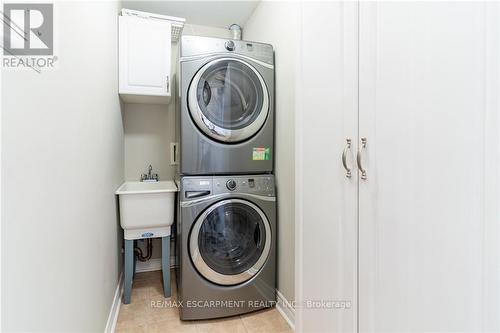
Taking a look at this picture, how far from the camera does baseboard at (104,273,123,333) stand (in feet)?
5.15

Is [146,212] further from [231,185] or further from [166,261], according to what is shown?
[231,185]

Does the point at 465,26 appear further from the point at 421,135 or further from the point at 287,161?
the point at 287,161

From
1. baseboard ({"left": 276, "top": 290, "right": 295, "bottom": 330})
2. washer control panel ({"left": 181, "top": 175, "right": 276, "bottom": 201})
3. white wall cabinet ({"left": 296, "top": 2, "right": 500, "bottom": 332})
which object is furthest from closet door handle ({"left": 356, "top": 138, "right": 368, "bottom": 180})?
baseboard ({"left": 276, "top": 290, "right": 295, "bottom": 330})

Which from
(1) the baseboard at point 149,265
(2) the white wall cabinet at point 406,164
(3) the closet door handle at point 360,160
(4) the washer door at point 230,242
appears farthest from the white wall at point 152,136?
(3) the closet door handle at point 360,160

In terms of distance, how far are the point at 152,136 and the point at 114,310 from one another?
61.0 inches

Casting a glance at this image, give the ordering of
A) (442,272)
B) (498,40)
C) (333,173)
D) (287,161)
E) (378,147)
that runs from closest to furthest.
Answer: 1. (498,40)
2. (442,272)
3. (378,147)
4. (333,173)
5. (287,161)

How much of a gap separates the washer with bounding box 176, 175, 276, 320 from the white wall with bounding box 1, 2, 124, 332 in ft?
1.61

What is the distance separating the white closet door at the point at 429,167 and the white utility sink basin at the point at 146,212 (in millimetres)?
1483

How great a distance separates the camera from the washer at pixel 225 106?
5.75 ft

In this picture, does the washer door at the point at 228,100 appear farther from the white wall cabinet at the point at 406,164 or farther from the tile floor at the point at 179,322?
the tile floor at the point at 179,322

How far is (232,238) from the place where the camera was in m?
1.87

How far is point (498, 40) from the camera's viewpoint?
1.71ft

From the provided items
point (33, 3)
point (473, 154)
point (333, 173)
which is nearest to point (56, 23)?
point (33, 3)

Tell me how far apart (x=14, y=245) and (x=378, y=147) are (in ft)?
3.16
